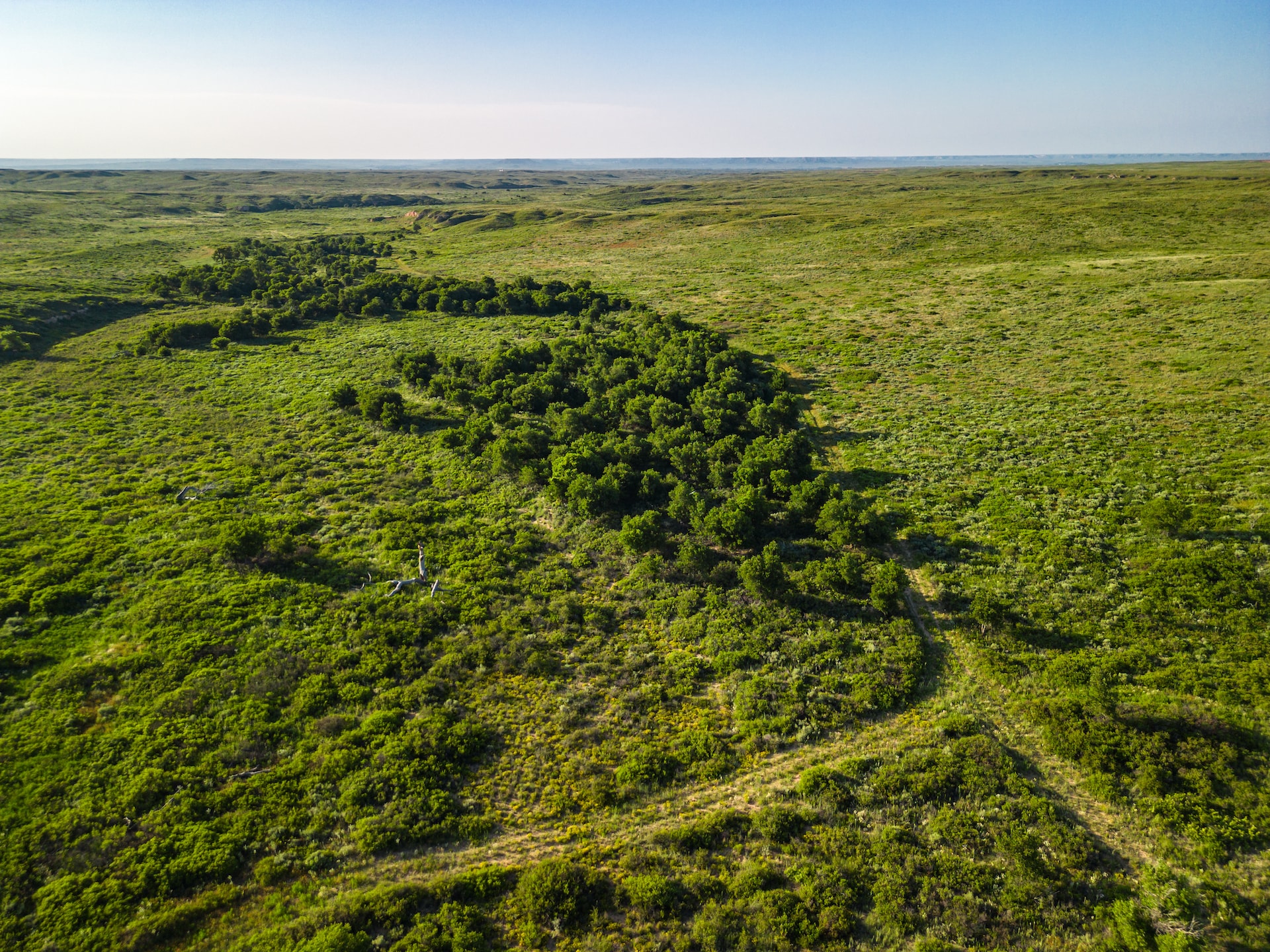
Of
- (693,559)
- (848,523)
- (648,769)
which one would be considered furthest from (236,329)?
(648,769)

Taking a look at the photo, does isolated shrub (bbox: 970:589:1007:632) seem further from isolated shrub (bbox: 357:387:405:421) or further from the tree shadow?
the tree shadow

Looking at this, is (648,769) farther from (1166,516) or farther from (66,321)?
(66,321)

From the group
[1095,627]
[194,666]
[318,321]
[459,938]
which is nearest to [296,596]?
[194,666]

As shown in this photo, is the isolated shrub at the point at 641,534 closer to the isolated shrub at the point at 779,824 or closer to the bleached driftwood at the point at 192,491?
the isolated shrub at the point at 779,824

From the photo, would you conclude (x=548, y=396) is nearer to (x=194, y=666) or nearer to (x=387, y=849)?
(x=194, y=666)

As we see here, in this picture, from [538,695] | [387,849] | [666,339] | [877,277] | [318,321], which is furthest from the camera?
[877,277]
